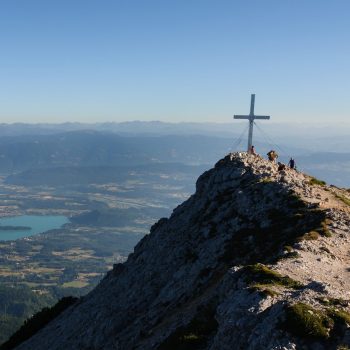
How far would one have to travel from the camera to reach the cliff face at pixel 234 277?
22.1 m

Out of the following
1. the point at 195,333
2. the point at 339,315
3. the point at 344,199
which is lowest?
the point at 195,333

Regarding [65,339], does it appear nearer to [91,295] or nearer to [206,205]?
[91,295]

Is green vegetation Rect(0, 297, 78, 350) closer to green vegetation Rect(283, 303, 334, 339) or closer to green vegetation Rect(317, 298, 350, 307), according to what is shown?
green vegetation Rect(317, 298, 350, 307)

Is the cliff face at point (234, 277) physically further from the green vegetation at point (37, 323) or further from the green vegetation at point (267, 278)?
the green vegetation at point (37, 323)

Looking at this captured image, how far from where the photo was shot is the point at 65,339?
50281 mm

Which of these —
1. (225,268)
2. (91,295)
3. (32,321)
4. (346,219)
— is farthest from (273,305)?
(32,321)

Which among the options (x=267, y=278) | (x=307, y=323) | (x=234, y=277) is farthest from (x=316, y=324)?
(x=234, y=277)

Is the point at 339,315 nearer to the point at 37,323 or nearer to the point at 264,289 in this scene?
the point at 264,289

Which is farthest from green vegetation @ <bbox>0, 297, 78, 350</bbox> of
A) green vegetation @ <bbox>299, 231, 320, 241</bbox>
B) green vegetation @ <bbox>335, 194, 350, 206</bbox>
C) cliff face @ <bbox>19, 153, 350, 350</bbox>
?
green vegetation @ <bbox>299, 231, 320, 241</bbox>

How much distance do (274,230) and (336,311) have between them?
17.4 meters

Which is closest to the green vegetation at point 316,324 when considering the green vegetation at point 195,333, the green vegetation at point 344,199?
the green vegetation at point 195,333

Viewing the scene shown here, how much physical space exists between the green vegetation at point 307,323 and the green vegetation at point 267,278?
15.2 ft

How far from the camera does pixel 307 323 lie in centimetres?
2030

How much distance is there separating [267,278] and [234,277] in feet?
7.32
